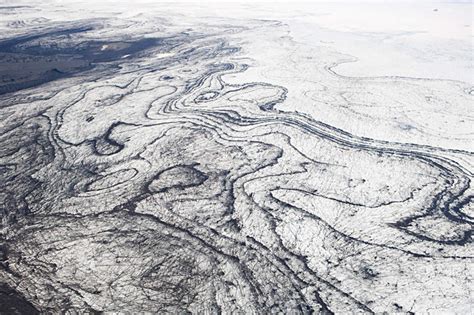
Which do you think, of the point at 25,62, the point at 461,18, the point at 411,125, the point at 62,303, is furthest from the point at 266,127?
the point at 461,18

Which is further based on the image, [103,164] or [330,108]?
[330,108]

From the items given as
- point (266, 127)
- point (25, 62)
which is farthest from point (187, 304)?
point (25, 62)

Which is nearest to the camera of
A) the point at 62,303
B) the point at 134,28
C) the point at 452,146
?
the point at 62,303

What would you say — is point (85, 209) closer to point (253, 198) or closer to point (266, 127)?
point (253, 198)

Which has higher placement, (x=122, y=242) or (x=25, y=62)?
(x=25, y=62)

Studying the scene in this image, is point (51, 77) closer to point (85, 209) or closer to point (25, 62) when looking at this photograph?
point (25, 62)

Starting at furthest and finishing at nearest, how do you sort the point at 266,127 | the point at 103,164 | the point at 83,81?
the point at 83,81, the point at 266,127, the point at 103,164
